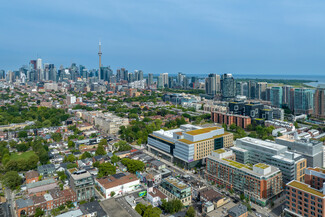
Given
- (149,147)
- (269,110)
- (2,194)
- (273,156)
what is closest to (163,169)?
(149,147)

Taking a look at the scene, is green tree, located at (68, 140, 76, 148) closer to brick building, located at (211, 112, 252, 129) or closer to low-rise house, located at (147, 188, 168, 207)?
low-rise house, located at (147, 188, 168, 207)

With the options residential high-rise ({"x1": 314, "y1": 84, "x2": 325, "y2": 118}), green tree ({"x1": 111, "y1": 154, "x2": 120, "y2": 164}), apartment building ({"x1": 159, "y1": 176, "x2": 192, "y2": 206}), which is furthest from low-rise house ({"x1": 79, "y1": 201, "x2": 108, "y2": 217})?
residential high-rise ({"x1": 314, "y1": 84, "x2": 325, "y2": 118})

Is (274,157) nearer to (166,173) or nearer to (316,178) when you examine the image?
(316,178)

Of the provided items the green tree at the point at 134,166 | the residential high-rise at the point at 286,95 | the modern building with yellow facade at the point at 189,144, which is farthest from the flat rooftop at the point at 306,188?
the residential high-rise at the point at 286,95

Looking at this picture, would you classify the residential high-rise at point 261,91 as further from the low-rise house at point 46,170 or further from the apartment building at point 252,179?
the low-rise house at point 46,170

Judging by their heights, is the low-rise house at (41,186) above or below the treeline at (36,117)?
below

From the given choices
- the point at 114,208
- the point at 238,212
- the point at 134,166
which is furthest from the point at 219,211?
the point at 134,166
